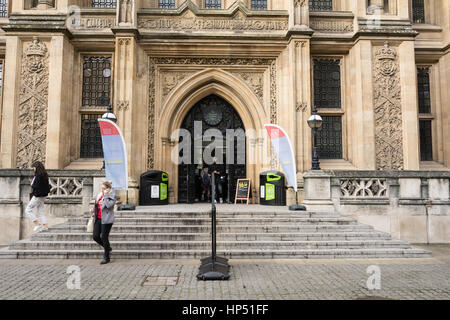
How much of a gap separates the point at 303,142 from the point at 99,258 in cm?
862

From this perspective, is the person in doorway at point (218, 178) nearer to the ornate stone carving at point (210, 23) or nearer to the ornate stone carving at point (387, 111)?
the ornate stone carving at point (210, 23)

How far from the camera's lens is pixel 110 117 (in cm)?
1067

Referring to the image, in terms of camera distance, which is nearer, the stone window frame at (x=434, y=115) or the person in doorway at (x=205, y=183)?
the person in doorway at (x=205, y=183)

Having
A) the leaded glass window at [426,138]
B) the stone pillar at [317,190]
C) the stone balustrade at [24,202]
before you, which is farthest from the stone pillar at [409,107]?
the stone balustrade at [24,202]

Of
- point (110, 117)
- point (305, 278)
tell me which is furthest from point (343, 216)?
point (110, 117)

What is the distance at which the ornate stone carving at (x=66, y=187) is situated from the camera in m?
10.0

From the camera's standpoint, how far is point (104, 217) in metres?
6.78

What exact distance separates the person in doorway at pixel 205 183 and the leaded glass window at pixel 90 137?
4.61 m

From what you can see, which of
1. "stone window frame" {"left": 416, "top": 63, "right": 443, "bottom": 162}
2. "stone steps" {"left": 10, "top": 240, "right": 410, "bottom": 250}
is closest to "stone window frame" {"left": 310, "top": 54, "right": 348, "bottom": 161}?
"stone window frame" {"left": 416, "top": 63, "right": 443, "bottom": 162}

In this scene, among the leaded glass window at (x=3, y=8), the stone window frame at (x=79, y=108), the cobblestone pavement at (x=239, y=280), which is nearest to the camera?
the cobblestone pavement at (x=239, y=280)

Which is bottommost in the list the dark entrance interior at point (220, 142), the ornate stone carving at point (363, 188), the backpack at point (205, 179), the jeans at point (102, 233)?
the jeans at point (102, 233)

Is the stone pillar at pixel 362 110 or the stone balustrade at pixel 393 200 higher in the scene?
the stone pillar at pixel 362 110

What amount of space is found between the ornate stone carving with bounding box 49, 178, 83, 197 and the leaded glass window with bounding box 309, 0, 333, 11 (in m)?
12.7

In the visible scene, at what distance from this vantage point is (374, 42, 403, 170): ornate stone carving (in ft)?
41.7
